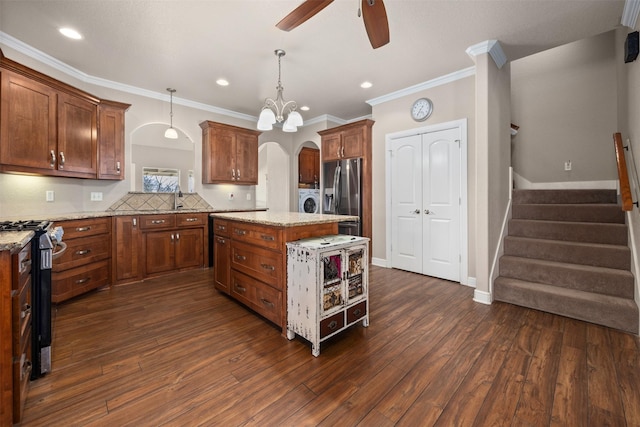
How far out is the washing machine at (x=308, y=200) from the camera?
6133 mm

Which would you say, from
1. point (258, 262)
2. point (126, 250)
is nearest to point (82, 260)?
point (126, 250)

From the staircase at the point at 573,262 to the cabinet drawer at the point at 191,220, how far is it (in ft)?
13.2

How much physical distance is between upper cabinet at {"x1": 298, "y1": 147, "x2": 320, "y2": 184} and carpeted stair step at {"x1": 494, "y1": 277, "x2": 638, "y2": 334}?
192 inches

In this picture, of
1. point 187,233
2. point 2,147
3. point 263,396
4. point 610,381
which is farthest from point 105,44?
point 610,381

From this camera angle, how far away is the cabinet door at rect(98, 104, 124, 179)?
11.5 ft

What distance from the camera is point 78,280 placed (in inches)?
114

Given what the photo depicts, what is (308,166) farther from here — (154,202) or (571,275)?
(571,275)

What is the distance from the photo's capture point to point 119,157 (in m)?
3.69

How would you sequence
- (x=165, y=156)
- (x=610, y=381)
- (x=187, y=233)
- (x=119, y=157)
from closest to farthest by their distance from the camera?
(x=610, y=381)
(x=119, y=157)
(x=187, y=233)
(x=165, y=156)

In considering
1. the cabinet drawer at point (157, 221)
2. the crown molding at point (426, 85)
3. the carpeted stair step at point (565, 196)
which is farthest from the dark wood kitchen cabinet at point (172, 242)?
the carpeted stair step at point (565, 196)

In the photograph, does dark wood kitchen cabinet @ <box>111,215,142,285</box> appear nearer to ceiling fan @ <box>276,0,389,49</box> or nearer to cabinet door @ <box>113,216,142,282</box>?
cabinet door @ <box>113,216,142,282</box>

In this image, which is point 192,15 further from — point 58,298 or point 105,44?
point 58,298

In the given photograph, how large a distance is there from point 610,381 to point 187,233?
4518 millimetres

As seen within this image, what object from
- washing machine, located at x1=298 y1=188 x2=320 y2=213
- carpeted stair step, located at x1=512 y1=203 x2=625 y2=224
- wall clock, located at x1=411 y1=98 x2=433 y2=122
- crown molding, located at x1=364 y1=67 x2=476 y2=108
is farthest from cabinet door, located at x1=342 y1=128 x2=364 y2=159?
carpeted stair step, located at x1=512 y1=203 x2=625 y2=224
